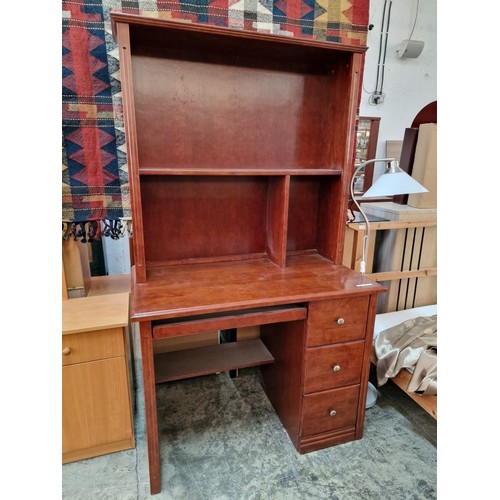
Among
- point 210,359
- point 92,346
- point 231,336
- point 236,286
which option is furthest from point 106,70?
point 231,336

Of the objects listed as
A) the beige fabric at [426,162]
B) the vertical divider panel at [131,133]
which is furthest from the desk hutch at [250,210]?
the beige fabric at [426,162]

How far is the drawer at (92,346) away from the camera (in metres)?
1.45

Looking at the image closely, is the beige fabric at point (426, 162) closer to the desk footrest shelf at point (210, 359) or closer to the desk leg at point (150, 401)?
the desk footrest shelf at point (210, 359)

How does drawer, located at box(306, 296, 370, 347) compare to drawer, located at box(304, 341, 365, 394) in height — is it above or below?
above

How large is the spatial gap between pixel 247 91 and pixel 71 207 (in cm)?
102

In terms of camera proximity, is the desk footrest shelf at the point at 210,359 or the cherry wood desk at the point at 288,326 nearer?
the cherry wood desk at the point at 288,326

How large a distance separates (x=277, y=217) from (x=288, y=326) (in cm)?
55

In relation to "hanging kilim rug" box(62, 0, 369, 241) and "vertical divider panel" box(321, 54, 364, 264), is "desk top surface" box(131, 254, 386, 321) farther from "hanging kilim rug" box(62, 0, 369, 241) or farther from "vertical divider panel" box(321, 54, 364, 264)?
"hanging kilim rug" box(62, 0, 369, 241)

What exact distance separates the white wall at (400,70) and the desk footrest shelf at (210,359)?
85.4 inches

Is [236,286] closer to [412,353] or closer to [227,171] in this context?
[227,171]

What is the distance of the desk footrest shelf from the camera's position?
1.66m

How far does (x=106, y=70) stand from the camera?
149 centimetres

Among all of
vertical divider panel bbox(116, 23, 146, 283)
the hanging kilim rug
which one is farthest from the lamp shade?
vertical divider panel bbox(116, 23, 146, 283)

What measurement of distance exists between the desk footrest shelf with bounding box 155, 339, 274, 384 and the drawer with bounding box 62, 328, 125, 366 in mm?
246
